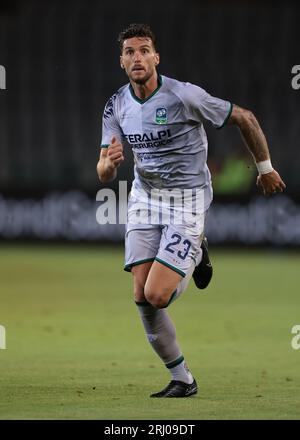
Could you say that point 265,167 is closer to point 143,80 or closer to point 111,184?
point 143,80

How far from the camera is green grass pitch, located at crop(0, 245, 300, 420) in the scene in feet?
21.5

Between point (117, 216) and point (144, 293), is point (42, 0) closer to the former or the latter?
point (117, 216)

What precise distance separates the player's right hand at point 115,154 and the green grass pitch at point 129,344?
1514 millimetres

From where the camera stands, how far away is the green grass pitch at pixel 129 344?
6.57 metres

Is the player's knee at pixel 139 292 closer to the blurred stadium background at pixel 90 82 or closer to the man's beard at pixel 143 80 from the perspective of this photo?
the man's beard at pixel 143 80

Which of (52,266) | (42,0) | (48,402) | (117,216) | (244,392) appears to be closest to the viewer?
(48,402)

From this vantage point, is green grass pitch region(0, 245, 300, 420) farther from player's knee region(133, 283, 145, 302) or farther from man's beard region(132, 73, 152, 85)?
man's beard region(132, 73, 152, 85)

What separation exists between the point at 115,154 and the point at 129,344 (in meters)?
3.54

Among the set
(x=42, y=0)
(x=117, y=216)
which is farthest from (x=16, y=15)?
(x=117, y=216)

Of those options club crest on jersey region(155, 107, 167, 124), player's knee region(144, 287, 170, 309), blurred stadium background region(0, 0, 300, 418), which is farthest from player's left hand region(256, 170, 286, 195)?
blurred stadium background region(0, 0, 300, 418)

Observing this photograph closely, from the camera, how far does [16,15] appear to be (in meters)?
24.0

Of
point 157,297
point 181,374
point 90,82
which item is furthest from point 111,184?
point 157,297

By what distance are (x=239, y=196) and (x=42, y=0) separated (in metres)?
9.72

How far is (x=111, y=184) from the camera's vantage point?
19719mm
